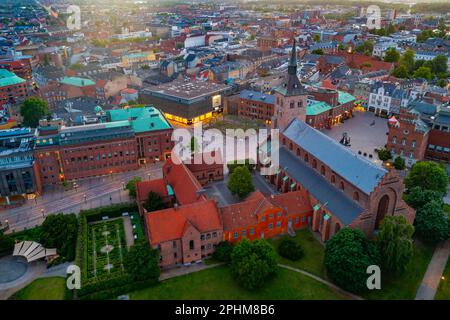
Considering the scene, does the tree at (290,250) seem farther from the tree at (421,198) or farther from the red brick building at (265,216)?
the tree at (421,198)

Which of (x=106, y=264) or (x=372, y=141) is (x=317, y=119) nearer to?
(x=372, y=141)

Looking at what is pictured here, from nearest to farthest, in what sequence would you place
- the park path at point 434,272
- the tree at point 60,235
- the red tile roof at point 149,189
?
1. the park path at point 434,272
2. the tree at point 60,235
3. the red tile roof at point 149,189

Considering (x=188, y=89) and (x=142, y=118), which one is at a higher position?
(x=142, y=118)

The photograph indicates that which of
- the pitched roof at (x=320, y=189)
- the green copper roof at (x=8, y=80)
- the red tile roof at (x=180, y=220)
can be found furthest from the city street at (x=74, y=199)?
the green copper roof at (x=8, y=80)

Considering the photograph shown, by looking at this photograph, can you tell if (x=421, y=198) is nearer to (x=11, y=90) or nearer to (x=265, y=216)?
(x=265, y=216)

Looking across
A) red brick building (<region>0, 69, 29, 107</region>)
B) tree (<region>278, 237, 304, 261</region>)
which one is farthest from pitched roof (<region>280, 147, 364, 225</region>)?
red brick building (<region>0, 69, 29, 107</region>)

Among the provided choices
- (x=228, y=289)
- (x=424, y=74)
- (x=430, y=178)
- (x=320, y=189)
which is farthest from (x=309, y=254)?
(x=424, y=74)

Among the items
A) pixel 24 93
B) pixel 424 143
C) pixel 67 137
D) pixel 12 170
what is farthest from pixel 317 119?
pixel 24 93
